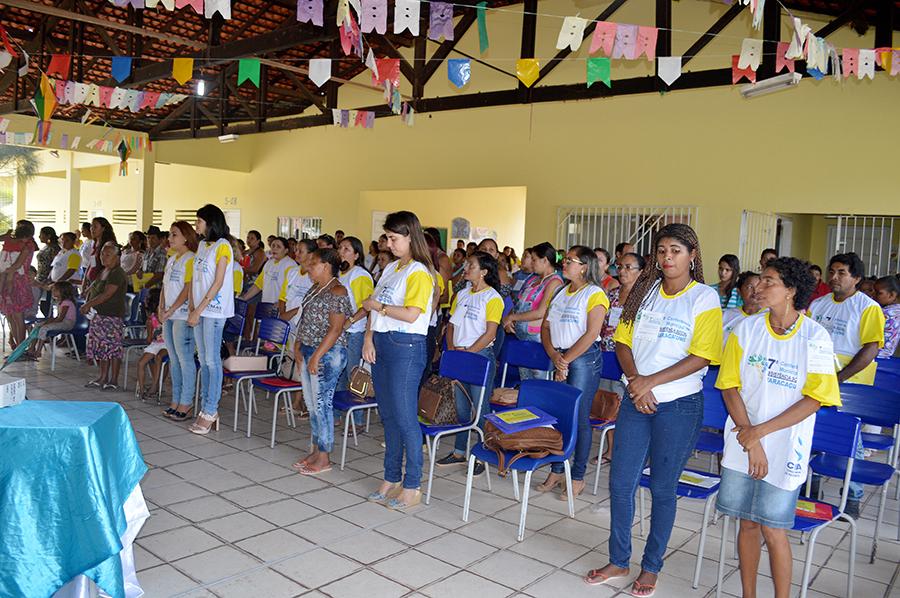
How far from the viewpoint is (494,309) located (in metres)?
4.51

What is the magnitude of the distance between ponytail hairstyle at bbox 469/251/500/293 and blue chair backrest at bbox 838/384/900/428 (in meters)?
2.14

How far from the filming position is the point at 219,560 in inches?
121

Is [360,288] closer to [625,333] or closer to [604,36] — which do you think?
[625,333]

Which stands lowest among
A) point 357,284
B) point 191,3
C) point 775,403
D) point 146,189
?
point 775,403

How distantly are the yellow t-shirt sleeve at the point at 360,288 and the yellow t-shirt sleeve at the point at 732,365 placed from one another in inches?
125

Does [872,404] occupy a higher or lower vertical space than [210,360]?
higher

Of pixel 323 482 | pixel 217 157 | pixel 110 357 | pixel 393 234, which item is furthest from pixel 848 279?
pixel 217 157

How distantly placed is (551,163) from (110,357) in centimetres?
725

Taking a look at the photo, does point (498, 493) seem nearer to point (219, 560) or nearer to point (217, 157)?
point (219, 560)

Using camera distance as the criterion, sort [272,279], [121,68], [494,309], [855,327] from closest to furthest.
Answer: [855,327], [494,309], [272,279], [121,68]

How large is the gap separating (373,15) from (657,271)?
3647mm

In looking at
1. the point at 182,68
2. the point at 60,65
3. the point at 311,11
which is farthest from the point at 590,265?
the point at 60,65

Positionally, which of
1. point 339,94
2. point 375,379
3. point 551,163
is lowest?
point 375,379

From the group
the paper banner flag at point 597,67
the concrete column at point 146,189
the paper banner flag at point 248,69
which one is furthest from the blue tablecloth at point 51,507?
the concrete column at point 146,189
